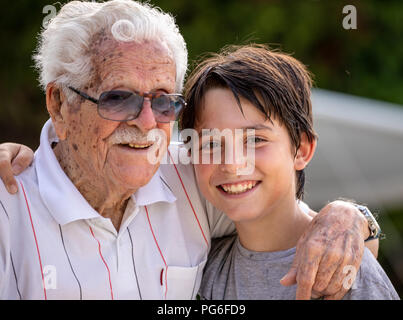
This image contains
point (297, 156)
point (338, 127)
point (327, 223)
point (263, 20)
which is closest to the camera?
point (327, 223)

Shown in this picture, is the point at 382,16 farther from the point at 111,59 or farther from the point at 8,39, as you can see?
the point at 111,59

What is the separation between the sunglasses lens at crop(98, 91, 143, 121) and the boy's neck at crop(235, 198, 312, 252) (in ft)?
2.36

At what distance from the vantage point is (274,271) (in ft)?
8.13

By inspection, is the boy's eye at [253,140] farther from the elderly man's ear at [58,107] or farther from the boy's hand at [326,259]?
the elderly man's ear at [58,107]

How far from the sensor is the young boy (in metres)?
2.42

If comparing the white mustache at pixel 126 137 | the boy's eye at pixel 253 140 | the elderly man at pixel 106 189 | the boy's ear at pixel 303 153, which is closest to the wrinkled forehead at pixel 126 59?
the elderly man at pixel 106 189

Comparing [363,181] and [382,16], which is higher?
[382,16]

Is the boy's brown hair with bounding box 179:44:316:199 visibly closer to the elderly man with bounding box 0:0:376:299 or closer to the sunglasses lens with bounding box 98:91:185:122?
the elderly man with bounding box 0:0:376:299

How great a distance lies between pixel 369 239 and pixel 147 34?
1306 mm

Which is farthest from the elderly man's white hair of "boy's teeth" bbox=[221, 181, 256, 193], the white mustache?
"boy's teeth" bbox=[221, 181, 256, 193]

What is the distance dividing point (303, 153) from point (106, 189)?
0.92m

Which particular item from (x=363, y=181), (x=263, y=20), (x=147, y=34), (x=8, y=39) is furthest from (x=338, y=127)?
(x=8, y=39)

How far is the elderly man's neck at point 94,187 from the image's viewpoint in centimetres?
247

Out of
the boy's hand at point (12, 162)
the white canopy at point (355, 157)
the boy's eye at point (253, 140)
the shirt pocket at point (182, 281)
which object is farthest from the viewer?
the white canopy at point (355, 157)
